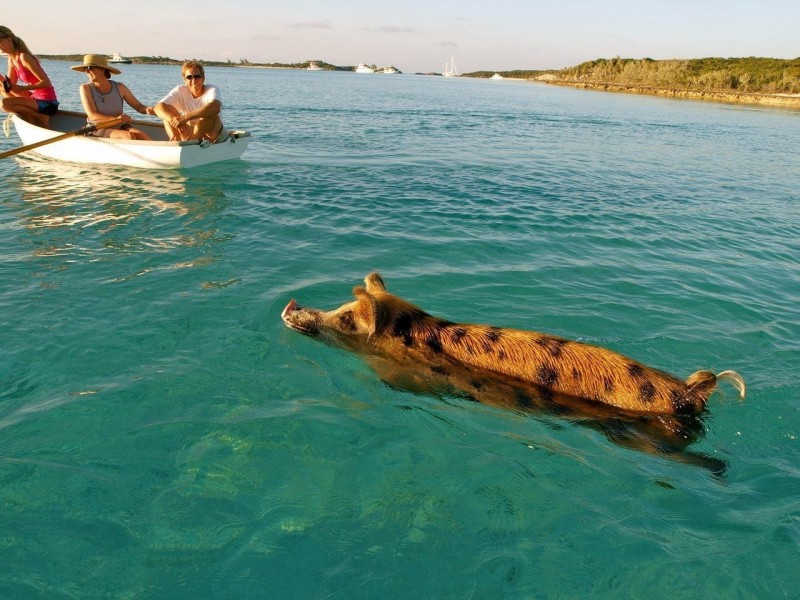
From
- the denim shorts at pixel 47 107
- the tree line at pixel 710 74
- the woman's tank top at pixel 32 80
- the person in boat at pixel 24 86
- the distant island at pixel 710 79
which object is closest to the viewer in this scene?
the person in boat at pixel 24 86

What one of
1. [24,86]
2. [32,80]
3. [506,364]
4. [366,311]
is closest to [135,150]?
[24,86]

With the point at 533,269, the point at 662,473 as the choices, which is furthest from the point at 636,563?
the point at 533,269

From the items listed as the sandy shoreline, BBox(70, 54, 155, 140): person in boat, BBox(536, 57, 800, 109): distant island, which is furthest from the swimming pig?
BBox(536, 57, 800, 109): distant island

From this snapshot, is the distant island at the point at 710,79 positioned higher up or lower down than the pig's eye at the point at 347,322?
higher up

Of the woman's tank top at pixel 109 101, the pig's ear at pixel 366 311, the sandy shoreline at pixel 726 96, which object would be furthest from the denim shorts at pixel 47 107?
the sandy shoreline at pixel 726 96

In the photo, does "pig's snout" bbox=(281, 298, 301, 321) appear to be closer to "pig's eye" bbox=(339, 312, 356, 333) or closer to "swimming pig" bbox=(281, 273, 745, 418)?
"swimming pig" bbox=(281, 273, 745, 418)

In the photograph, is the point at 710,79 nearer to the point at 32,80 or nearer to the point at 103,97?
the point at 103,97

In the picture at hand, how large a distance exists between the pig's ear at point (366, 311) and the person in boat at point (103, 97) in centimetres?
1357

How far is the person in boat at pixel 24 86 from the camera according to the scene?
52.3 ft

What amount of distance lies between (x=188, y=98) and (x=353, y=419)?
45.9ft

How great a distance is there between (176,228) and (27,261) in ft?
10.1

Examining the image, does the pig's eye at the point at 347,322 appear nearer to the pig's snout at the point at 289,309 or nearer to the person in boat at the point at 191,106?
the pig's snout at the point at 289,309

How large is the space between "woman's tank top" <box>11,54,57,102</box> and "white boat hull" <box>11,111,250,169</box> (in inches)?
45.1

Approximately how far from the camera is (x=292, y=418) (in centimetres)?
597
